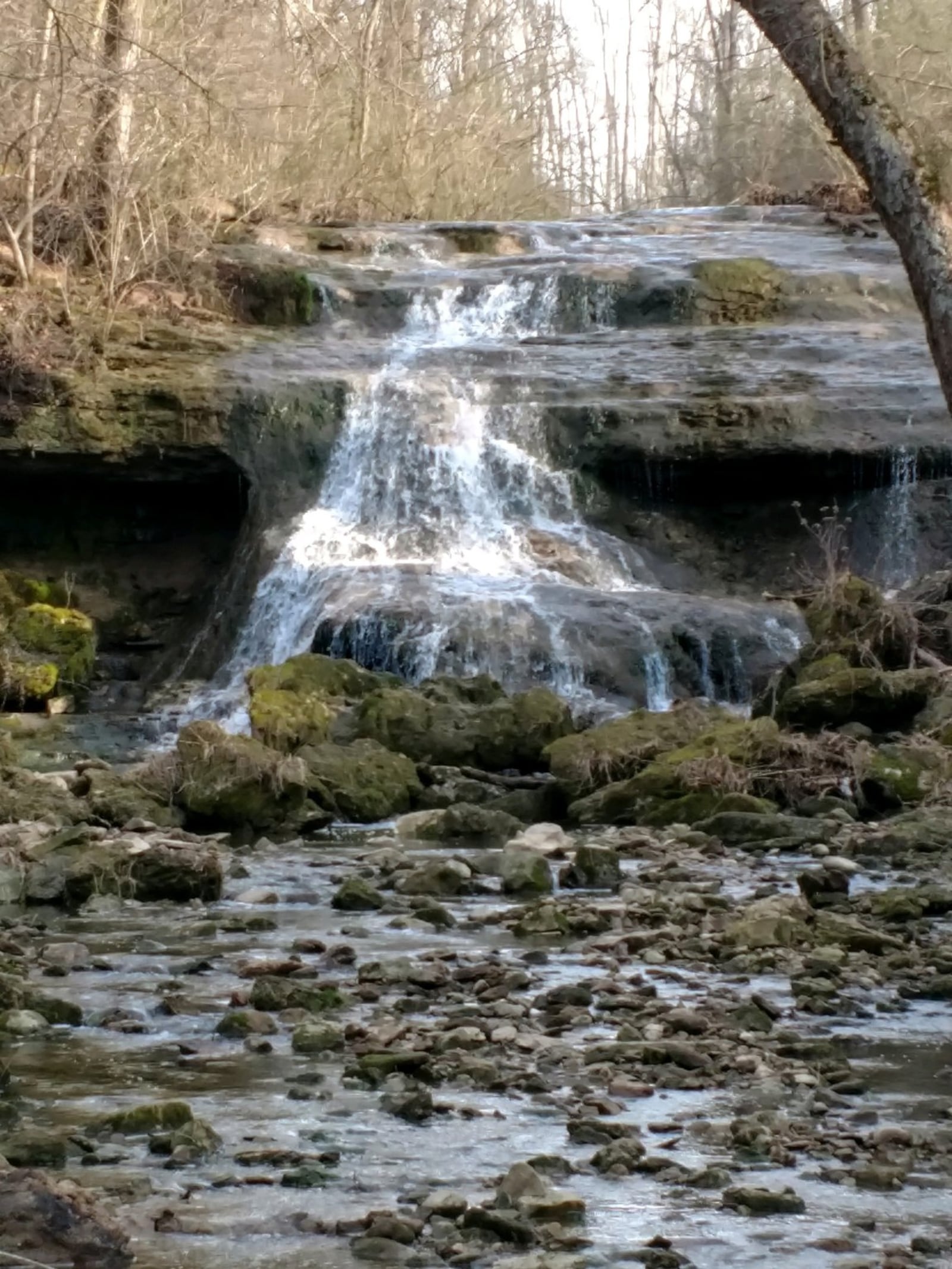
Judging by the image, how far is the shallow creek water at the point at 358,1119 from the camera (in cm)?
354

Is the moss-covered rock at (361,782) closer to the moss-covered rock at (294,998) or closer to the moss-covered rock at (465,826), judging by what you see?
the moss-covered rock at (465,826)

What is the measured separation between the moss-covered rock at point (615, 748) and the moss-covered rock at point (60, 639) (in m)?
5.87

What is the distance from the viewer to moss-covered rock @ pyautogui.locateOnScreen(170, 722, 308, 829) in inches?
371

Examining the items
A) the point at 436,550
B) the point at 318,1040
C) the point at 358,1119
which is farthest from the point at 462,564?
the point at 358,1119

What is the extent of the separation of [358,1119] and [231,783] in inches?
204

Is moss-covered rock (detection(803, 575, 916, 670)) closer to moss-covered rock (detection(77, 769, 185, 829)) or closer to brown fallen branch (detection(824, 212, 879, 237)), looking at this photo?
moss-covered rock (detection(77, 769, 185, 829))

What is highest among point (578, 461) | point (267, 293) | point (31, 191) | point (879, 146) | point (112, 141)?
point (112, 141)

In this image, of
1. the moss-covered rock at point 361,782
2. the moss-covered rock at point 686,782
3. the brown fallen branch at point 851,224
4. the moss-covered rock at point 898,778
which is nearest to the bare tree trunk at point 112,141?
the moss-covered rock at point 361,782

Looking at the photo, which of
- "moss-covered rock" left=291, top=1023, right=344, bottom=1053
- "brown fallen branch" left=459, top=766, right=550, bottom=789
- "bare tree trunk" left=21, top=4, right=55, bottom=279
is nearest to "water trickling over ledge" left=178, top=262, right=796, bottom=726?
"brown fallen branch" left=459, top=766, right=550, bottom=789

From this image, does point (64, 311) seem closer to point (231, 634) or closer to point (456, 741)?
point (231, 634)

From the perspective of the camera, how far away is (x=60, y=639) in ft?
50.6

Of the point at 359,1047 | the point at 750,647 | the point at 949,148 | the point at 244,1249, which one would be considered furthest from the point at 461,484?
the point at 244,1249

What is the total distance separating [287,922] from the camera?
6996mm

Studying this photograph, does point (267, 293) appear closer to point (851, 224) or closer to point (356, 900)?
point (851, 224)
